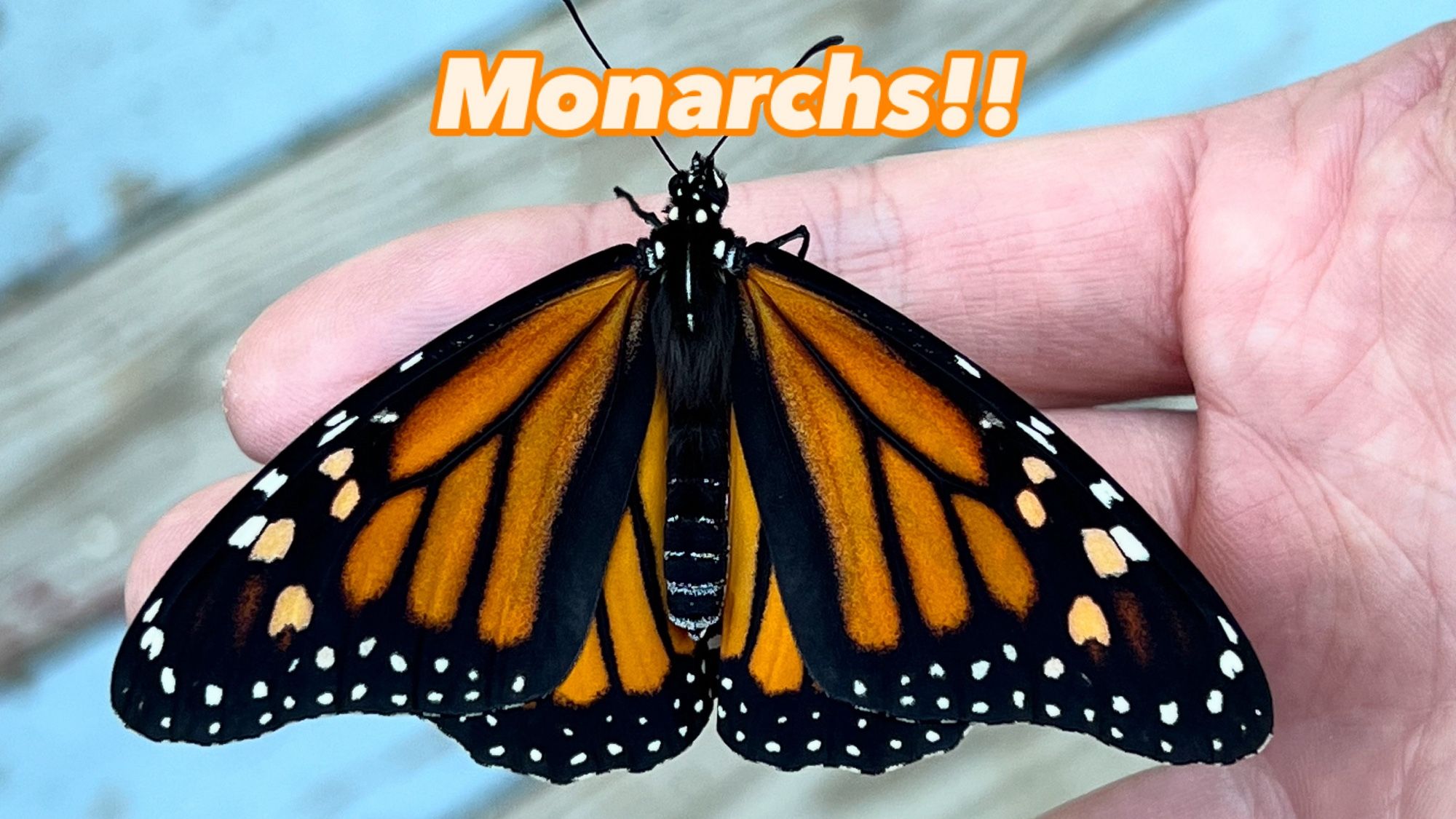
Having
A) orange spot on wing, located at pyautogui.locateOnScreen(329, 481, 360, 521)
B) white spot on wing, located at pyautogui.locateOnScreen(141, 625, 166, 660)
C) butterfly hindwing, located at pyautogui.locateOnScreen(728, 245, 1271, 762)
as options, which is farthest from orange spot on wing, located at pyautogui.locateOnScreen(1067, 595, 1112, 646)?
white spot on wing, located at pyautogui.locateOnScreen(141, 625, 166, 660)

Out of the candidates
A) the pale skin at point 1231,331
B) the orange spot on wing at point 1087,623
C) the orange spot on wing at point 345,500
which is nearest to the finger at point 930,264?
the pale skin at point 1231,331

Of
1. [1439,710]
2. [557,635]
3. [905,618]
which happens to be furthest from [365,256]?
[1439,710]

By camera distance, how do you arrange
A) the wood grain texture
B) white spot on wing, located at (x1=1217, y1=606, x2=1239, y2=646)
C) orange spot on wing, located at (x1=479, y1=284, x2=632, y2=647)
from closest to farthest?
Answer: 1. white spot on wing, located at (x1=1217, y1=606, x2=1239, y2=646)
2. orange spot on wing, located at (x1=479, y1=284, x2=632, y2=647)
3. the wood grain texture

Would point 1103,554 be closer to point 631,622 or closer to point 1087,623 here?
point 1087,623

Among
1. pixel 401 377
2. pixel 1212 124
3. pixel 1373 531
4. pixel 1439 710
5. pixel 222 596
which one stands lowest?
pixel 1439 710

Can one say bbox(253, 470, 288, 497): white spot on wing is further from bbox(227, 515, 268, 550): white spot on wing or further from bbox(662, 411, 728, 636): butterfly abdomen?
bbox(662, 411, 728, 636): butterfly abdomen

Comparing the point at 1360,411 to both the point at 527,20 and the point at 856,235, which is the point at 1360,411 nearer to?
the point at 856,235

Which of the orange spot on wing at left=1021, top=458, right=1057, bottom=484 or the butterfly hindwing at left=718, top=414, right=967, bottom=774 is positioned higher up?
the orange spot on wing at left=1021, top=458, right=1057, bottom=484

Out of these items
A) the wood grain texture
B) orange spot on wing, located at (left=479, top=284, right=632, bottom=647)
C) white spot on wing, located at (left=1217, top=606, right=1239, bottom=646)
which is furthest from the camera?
the wood grain texture
